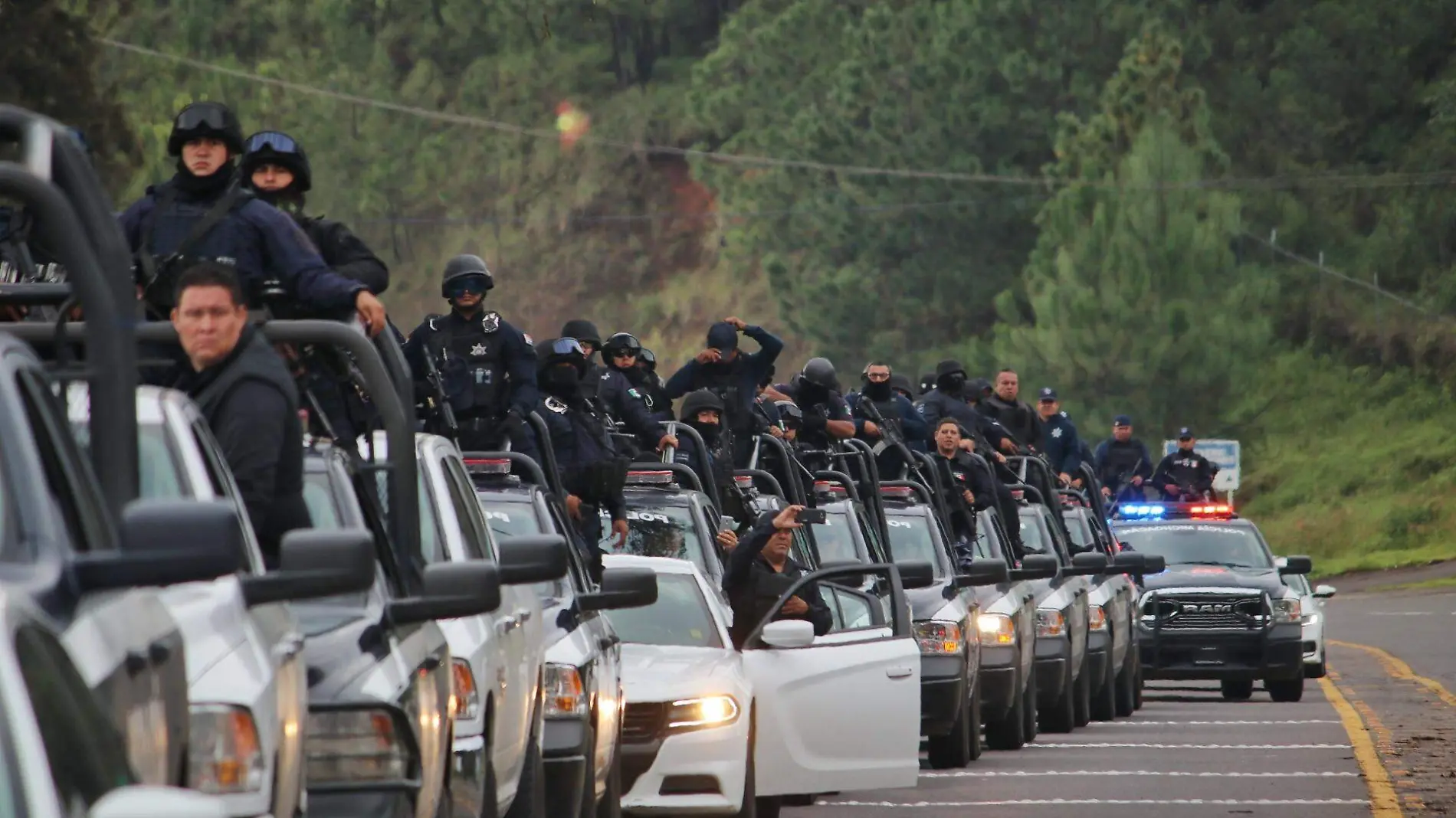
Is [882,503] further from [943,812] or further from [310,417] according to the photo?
[310,417]

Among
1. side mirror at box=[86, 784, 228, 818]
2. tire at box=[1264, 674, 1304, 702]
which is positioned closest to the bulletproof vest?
side mirror at box=[86, 784, 228, 818]

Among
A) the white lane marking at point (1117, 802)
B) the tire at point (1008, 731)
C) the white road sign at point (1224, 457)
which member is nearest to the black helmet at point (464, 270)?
the white lane marking at point (1117, 802)

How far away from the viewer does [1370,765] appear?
1777cm

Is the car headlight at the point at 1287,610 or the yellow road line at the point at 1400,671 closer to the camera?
the yellow road line at the point at 1400,671

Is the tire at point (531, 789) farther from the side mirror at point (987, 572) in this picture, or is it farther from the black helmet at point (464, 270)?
the side mirror at point (987, 572)

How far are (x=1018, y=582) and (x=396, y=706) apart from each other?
14.7 m

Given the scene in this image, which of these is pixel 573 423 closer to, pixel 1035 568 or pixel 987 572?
pixel 987 572

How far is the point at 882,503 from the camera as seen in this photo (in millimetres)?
19609

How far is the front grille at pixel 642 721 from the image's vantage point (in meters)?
12.5

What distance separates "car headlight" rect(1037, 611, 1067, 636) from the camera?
2239 cm

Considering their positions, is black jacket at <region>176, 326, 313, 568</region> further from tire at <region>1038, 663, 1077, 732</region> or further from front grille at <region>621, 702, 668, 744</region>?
tire at <region>1038, 663, 1077, 732</region>

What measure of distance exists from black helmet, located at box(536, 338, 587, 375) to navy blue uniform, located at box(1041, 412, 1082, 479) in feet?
54.3

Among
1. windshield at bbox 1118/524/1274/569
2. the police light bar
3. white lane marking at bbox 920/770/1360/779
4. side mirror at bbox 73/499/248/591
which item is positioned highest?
side mirror at bbox 73/499/248/591

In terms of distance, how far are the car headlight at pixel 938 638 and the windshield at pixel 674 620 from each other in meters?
4.41
